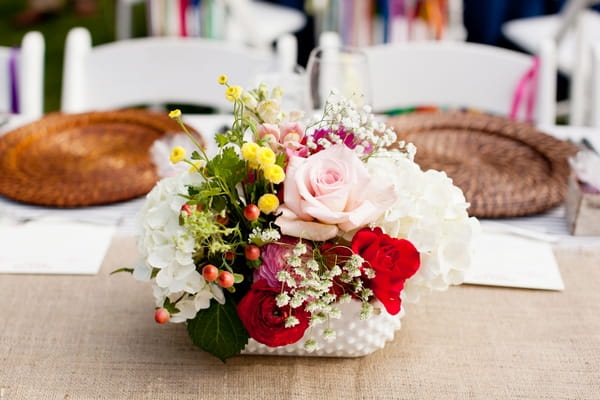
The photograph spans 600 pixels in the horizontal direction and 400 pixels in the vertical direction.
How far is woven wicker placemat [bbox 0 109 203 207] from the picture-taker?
109 centimetres

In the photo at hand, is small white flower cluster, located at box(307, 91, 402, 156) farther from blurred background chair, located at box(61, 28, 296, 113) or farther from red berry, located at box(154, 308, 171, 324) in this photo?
blurred background chair, located at box(61, 28, 296, 113)

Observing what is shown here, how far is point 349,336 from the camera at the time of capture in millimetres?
753

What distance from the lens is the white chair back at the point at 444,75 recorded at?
157 cm

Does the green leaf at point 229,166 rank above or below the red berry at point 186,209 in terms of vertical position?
above

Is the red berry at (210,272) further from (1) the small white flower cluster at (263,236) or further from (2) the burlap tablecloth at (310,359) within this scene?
(2) the burlap tablecloth at (310,359)

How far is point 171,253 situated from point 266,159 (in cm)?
13

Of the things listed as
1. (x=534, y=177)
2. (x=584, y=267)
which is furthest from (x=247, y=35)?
(x=584, y=267)

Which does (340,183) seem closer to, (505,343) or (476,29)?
(505,343)

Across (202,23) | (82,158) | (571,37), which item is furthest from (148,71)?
(571,37)

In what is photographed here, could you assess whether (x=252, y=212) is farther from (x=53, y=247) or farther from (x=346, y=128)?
(x=53, y=247)

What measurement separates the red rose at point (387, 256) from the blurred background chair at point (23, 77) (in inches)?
43.3

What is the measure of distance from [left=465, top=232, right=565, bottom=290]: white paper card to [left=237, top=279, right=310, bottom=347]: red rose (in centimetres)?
31

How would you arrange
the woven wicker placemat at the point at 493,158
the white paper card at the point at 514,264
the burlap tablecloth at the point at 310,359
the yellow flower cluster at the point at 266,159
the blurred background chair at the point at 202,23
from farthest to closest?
the blurred background chair at the point at 202,23 < the woven wicker placemat at the point at 493,158 < the white paper card at the point at 514,264 < the burlap tablecloth at the point at 310,359 < the yellow flower cluster at the point at 266,159

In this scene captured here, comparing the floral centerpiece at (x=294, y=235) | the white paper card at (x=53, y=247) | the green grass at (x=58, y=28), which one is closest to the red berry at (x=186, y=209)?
the floral centerpiece at (x=294, y=235)
